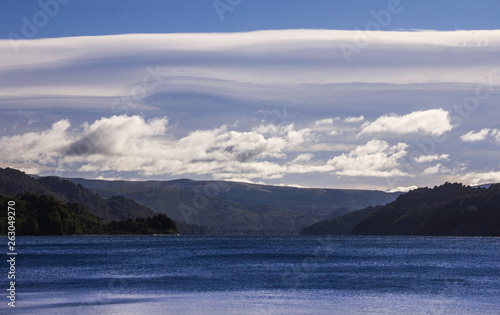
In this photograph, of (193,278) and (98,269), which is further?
(98,269)

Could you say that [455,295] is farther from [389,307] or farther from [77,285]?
[77,285]

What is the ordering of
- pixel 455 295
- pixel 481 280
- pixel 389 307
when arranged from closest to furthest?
1. pixel 389 307
2. pixel 455 295
3. pixel 481 280

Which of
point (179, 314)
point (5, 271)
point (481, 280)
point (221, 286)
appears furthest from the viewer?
point (5, 271)

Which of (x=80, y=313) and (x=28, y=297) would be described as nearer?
(x=80, y=313)

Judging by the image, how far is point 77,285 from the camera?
7256cm

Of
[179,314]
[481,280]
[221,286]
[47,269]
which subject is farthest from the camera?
[47,269]

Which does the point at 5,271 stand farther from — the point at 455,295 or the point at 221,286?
the point at 455,295

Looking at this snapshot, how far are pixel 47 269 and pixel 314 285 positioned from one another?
45.0m

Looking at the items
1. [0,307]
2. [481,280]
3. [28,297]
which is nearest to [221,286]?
[28,297]

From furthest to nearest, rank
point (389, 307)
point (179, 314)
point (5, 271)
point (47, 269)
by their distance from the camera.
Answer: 1. point (47, 269)
2. point (5, 271)
3. point (389, 307)
4. point (179, 314)

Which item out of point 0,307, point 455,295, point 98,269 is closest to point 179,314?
point 0,307

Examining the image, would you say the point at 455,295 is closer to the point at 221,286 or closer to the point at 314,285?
the point at 314,285

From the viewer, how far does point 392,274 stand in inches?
3558

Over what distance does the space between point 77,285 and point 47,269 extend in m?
27.5
